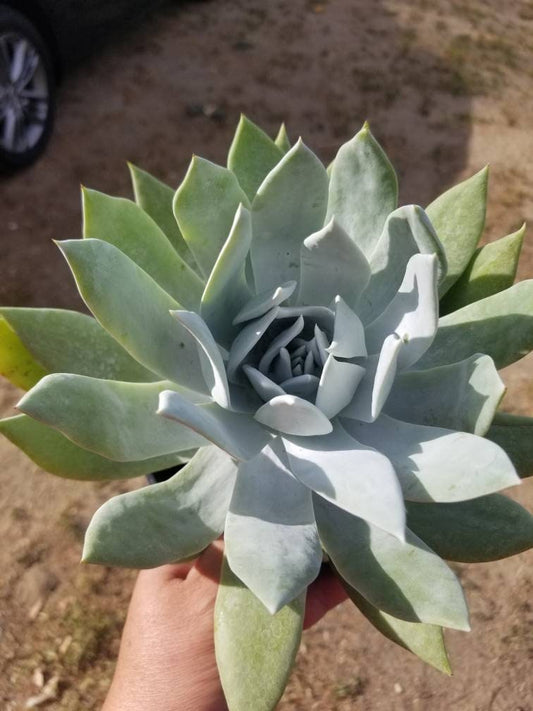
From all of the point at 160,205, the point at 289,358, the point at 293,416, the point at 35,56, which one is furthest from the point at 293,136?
the point at 293,416

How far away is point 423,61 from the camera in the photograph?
3500 millimetres

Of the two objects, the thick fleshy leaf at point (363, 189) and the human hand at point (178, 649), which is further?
the human hand at point (178, 649)

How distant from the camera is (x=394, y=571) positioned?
0.76 m

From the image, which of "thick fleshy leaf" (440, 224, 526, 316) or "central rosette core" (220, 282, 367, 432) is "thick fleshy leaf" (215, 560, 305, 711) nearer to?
"central rosette core" (220, 282, 367, 432)

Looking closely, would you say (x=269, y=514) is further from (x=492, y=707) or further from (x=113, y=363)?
(x=492, y=707)

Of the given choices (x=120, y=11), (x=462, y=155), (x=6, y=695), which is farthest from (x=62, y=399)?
(x=120, y=11)

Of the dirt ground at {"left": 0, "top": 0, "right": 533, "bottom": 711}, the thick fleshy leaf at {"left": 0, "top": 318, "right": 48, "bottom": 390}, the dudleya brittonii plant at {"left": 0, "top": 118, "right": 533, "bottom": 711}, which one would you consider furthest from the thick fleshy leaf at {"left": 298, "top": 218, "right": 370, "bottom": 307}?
the dirt ground at {"left": 0, "top": 0, "right": 533, "bottom": 711}

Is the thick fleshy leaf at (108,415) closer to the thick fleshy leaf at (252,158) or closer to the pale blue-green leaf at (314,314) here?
the pale blue-green leaf at (314,314)

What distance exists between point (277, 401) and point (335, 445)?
0.32 ft

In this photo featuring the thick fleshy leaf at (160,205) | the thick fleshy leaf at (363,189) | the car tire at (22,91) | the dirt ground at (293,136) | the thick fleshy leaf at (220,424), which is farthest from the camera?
the car tire at (22,91)

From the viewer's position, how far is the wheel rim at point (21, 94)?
253 centimetres

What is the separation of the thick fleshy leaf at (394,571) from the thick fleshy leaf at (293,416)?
0.12m

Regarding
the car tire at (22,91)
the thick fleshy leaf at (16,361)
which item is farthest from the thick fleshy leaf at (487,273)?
the car tire at (22,91)

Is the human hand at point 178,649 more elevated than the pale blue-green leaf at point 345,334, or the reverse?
the pale blue-green leaf at point 345,334
